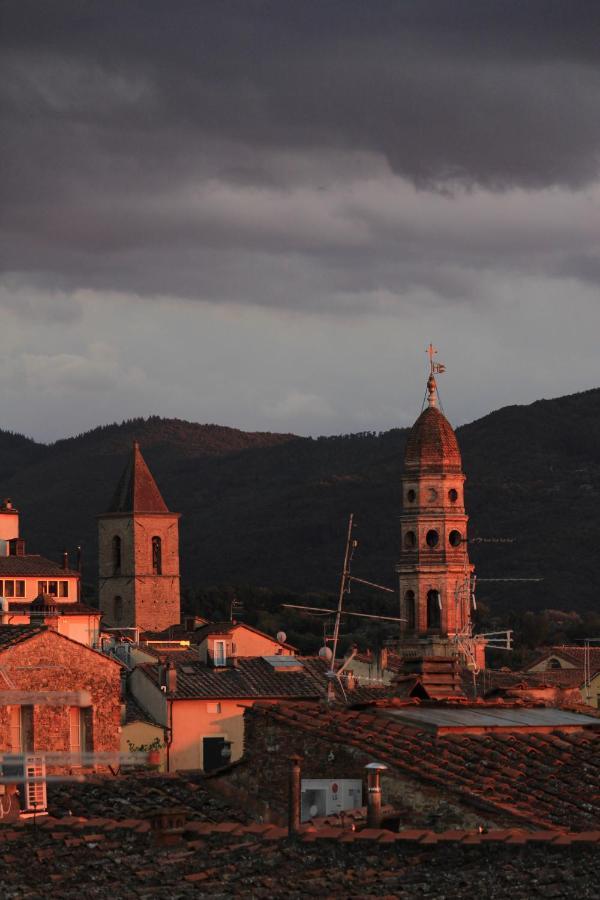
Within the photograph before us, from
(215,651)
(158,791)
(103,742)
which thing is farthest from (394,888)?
(215,651)

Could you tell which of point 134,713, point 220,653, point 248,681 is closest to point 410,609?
point 220,653

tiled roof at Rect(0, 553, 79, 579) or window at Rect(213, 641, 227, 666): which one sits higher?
tiled roof at Rect(0, 553, 79, 579)

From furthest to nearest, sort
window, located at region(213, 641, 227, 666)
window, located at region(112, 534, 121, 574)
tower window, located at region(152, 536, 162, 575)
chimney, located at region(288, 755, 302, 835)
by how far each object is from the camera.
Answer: window, located at region(112, 534, 121, 574) < tower window, located at region(152, 536, 162, 575) < window, located at region(213, 641, 227, 666) < chimney, located at region(288, 755, 302, 835)

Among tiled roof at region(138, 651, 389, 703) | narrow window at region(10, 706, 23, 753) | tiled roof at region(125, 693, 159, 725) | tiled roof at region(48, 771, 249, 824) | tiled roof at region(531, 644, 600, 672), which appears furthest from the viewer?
tiled roof at region(531, 644, 600, 672)

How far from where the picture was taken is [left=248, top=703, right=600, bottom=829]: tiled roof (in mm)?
24219

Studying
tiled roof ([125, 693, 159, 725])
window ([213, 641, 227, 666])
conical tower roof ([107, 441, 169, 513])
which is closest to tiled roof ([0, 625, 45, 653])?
tiled roof ([125, 693, 159, 725])

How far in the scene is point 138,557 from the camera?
164 meters

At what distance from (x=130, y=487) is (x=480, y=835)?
486ft

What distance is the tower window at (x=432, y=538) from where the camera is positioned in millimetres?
111750

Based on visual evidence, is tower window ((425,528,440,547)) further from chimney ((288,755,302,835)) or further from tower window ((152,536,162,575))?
chimney ((288,755,302,835))

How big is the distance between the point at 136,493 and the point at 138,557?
6.30 m

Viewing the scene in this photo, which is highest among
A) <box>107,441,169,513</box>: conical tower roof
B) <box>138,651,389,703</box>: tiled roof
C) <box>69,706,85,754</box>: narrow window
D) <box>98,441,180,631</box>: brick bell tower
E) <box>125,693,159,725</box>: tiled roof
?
<box>107,441,169,513</box>: conical tower roof

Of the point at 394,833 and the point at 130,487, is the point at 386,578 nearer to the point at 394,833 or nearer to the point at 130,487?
the point at 130,487

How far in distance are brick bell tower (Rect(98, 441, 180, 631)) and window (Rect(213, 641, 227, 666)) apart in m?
96.1
